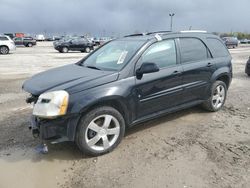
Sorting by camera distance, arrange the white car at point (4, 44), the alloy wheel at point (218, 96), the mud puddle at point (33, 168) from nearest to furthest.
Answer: the mud puddle at point (33, 168), the alloy wheel at point (218, 96), the white car at point (4, 44)

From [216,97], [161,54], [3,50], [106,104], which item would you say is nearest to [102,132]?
[106,104]

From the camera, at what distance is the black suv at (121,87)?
364 cm

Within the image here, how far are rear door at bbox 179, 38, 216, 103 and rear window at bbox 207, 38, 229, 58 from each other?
0.18 metres

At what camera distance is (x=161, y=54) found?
465cm

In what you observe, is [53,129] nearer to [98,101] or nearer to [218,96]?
[98,101]

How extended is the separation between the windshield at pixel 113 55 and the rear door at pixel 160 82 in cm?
24

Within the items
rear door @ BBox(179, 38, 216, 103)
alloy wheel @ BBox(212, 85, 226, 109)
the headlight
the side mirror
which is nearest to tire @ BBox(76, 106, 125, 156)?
the headlight

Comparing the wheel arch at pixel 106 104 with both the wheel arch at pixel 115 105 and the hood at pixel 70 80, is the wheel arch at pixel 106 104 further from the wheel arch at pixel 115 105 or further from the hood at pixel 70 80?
the hood at pixel 70 80

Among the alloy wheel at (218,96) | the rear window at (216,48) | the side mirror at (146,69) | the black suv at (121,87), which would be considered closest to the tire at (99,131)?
the black suv at (121,87)

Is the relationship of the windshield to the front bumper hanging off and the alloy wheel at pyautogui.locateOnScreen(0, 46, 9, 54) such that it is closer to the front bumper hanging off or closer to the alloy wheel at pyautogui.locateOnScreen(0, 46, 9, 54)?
the front bumper hanging off

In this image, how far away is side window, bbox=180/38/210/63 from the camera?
16.4 feet

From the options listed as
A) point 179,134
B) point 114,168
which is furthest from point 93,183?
point 179,134

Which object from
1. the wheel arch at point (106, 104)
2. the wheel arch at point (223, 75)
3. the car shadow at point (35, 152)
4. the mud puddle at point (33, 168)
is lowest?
the mud puddle at point (33, 168)

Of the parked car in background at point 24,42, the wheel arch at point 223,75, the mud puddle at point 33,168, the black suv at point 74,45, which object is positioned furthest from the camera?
the parked car in background at point 24,42
